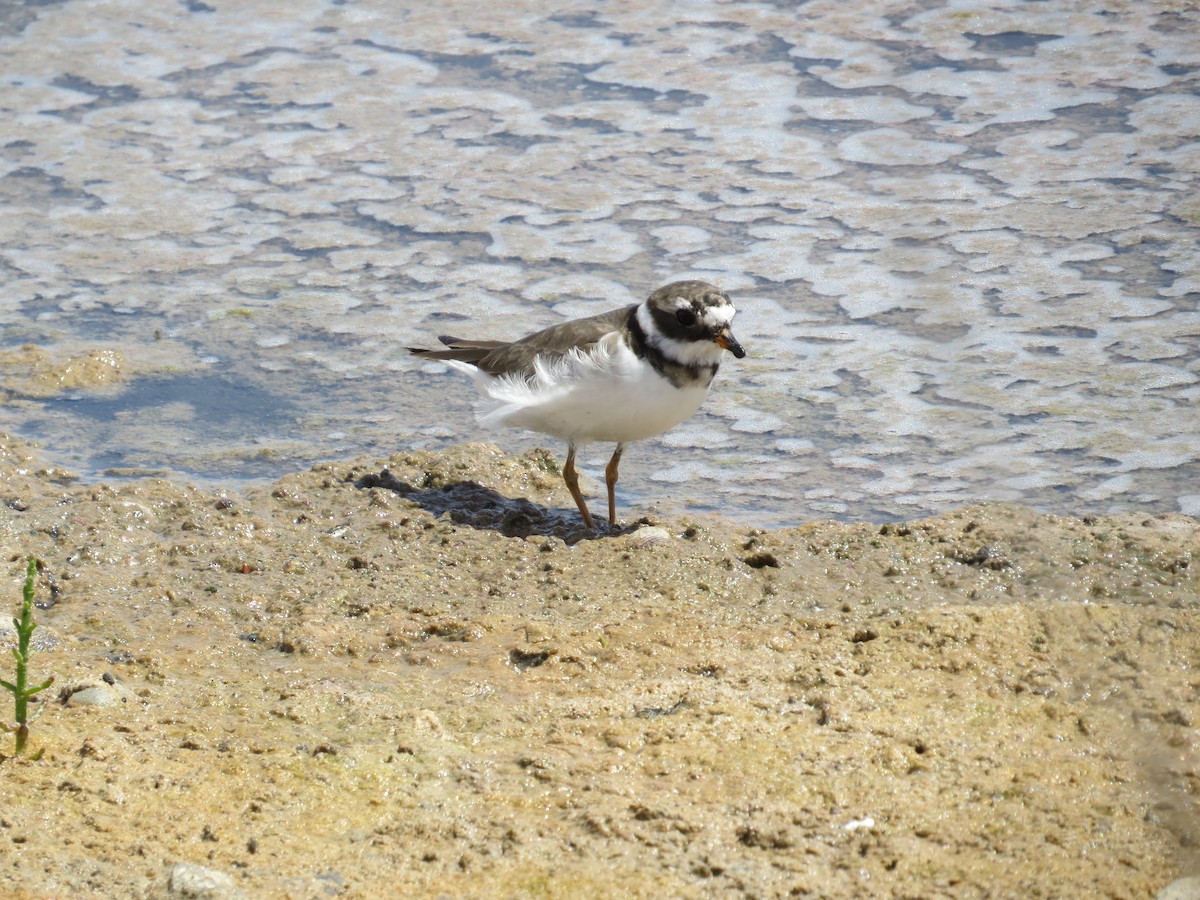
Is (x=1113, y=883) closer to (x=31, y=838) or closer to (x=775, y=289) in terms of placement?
(x=31, y=838)

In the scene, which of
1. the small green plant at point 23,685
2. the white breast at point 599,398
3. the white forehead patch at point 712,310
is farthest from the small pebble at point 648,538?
the small green plant at point 23,685

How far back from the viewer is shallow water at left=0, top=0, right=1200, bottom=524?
18.3ft

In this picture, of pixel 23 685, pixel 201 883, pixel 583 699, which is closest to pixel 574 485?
pixel 583 699

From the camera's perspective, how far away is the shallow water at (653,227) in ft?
18.3

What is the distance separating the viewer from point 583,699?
131 inches

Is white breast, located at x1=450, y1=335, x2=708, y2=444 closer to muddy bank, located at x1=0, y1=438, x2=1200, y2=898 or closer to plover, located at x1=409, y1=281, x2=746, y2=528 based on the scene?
plover, located at x1=409, y1=281, x2=746, y2=528

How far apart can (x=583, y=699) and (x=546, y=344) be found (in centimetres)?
201

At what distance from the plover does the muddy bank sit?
37 centimetres

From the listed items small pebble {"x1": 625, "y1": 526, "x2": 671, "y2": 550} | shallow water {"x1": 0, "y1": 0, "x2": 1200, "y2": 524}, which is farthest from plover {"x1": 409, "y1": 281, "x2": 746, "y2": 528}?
shallow water {"x1": 0, "y1": 0, "x2": 1200, "y2": 524}

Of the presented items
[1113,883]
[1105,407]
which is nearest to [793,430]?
[1105,407]

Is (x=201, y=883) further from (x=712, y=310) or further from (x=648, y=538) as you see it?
(x=712, y=310)

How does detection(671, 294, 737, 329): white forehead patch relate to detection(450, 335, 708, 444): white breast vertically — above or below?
above

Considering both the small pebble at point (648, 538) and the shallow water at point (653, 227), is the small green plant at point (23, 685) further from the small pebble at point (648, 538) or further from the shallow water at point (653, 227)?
the shallow water at point (653, 227)

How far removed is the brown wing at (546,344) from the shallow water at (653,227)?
1.79 ft
